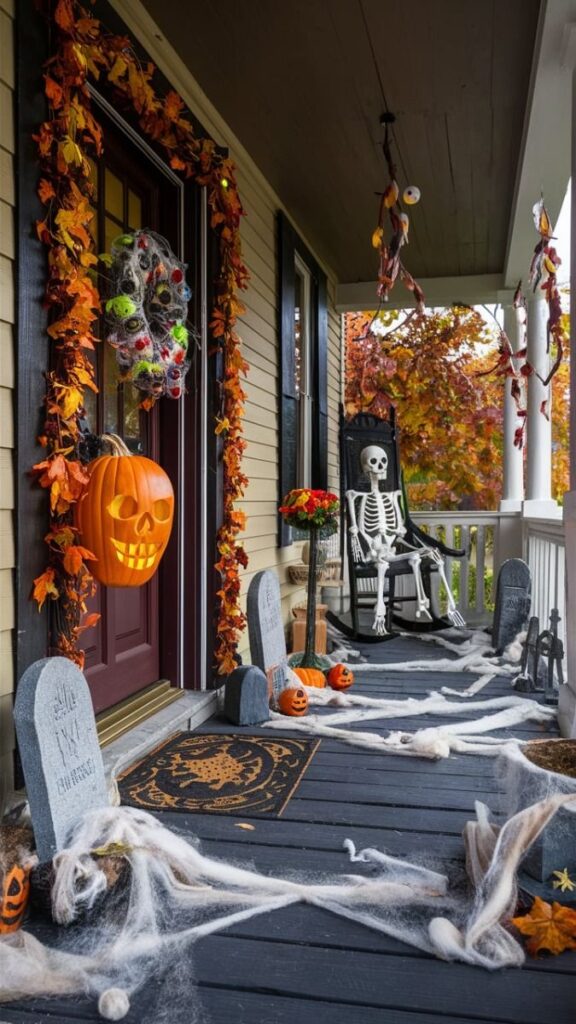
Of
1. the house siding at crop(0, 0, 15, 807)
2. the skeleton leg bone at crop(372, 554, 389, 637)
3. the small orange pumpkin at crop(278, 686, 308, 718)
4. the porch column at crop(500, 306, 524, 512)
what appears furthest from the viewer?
the porch column at crop(500, 306, 524, 512)

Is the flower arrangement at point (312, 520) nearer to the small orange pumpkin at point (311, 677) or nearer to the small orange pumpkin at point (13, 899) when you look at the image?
the small orange pumpkin at point (311, 677)

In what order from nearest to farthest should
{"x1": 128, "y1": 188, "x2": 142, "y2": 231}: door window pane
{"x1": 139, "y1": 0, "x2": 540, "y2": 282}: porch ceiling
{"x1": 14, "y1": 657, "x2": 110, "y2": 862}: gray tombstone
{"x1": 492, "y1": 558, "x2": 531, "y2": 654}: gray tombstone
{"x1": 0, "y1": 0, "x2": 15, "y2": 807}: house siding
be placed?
{"x1": 14, "y1": 657, "x2": 110, "y2": 862}: gray tombstone, {"x1": 0, "y1": 0, "x2": 15, "y2": 807}: house siding, {"x1": 139, "y1": 0, "x2": 540, "y2": 282}: porch ceiling, {"x1": 128, "y1": 188, "x2": 142, "y2": 231}: door window pane, {"x1": 492, "y1": 558, "x2": 531, "y2": 654}: gray tombstone

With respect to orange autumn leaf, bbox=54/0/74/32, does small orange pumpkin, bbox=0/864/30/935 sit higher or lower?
lower

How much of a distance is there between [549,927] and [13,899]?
3.63 ft

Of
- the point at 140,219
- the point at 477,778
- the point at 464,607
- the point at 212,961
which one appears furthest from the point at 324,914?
the point at 464,607

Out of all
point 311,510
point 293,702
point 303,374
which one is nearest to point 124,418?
point 311,510

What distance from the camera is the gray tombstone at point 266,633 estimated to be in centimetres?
328

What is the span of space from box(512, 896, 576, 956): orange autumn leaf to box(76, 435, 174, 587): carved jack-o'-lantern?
1345 mm

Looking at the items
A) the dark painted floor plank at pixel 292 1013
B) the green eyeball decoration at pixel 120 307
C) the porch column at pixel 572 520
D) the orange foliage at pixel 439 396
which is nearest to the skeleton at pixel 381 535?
the porch column at pixel 572 520

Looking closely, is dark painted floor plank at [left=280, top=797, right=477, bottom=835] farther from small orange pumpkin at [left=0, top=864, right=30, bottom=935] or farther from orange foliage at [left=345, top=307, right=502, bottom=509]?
orange foliage at [left=345, top=307, right=502, bottom=509]

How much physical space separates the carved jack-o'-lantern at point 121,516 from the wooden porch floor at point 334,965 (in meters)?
0.73

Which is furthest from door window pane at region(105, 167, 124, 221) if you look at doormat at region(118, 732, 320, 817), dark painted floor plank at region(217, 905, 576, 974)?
dark painted floor plank at region(217, 905, 576, 974)

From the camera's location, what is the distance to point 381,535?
5.19m

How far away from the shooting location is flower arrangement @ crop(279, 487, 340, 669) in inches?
150
